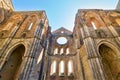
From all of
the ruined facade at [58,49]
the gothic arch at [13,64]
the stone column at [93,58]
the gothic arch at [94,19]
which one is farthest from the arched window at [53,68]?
the gothic arch at [94,19]

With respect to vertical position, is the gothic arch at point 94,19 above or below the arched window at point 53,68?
above

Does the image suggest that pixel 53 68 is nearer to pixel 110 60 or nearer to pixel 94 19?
pixel 110 60

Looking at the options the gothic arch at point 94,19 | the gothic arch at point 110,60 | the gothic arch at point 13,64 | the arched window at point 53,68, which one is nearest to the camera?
the gothic arch at point 13,64

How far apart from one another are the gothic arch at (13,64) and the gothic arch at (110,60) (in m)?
8.93

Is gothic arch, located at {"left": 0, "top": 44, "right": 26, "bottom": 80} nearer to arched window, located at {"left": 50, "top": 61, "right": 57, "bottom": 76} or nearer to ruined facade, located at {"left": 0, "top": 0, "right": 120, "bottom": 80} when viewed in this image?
ruined facade, located at {"left": 0, "top": 0, "right": 120, "bottom": 80}

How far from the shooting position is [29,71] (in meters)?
11.1

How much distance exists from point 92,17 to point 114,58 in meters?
7.40

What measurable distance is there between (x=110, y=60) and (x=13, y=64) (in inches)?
406

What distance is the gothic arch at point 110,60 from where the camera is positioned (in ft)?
39.7

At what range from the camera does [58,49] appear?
63.1ft

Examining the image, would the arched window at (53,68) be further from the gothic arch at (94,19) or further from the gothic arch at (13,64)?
the gothic arch at (94,19)

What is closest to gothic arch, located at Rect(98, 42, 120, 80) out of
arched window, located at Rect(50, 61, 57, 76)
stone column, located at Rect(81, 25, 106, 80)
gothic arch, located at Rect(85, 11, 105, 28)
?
stone column, located at Rect(81, 25, 106, 80)

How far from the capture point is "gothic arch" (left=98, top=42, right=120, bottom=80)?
12.1 metres

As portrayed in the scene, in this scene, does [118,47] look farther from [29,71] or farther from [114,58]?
[29,71]
